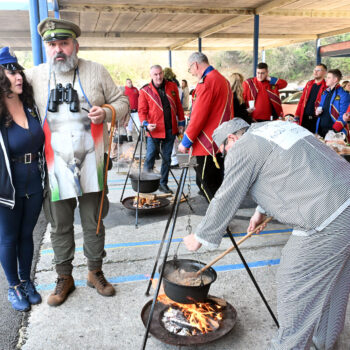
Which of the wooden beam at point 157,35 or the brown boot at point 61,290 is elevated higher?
the wooden beam at point 157,35

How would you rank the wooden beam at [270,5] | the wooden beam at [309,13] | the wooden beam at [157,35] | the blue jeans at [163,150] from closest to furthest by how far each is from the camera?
1. the blue jeans at [163,150]
2. the wooden beam at [270,5]
3. the wooden beam at [309,13]
4. the wooden beam at [157,35]

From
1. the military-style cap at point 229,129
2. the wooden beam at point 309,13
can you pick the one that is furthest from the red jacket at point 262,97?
the military-style cap at point 229,129

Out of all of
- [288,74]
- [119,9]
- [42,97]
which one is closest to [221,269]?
[42,97]

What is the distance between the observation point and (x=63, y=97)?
2.74 metres

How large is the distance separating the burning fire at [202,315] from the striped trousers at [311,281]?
0.52 m

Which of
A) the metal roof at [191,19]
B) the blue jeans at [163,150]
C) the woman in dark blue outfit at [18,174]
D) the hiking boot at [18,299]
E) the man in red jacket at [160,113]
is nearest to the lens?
the woman in dark blue outfit at [18,174]

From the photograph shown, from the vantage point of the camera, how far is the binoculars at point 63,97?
8.90 feet

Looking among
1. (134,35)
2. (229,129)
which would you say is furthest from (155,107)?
(134,35)

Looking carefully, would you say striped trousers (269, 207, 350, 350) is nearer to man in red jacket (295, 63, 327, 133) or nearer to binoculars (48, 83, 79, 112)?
binoculars (48, 83, 79, 112)

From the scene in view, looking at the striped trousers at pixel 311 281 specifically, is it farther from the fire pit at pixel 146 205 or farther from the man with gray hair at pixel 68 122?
the fire pit at pixel 146 205

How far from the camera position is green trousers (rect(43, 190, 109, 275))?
3000 mm

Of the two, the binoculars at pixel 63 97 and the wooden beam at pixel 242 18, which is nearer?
the binoculars at pixel 63 97

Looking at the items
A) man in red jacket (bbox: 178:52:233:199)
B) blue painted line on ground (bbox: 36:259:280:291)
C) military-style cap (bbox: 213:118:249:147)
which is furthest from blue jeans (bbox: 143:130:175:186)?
military-style cap (bbox: 213:118:249:147)

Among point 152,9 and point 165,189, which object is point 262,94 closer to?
point 165,189
